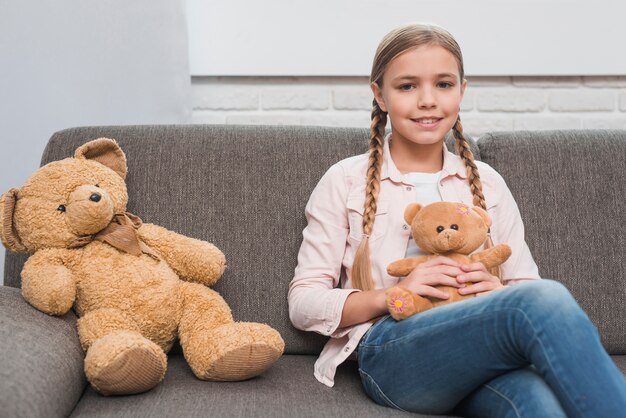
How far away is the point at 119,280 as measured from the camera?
4.38 ft

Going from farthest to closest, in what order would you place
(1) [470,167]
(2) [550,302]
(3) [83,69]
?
(3) [83,69] < (1) [470,167] < (2) [550,302]

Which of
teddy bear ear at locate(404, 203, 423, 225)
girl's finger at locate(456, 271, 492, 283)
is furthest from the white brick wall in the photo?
girl's finger at locate(456, 271, 492, 283)

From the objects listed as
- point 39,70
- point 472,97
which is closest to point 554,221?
point 472,97

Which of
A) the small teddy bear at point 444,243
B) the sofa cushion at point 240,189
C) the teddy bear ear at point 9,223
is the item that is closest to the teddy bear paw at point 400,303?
the small teddy bear at point 444,243

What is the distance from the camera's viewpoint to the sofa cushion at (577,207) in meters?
1.55

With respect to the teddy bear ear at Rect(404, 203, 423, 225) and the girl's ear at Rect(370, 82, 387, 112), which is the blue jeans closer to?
the teddy bear ear at Rect(404, 203, 423, 225)

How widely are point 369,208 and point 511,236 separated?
284 mm

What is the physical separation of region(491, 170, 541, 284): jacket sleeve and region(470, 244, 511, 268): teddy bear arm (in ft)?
0.50

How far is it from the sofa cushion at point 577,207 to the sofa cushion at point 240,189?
11cm

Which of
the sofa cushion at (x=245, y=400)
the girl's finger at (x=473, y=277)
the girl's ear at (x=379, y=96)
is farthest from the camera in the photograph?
the girl's ear at (x=379, y=96)

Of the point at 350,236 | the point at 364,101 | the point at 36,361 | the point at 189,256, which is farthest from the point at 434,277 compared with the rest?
the point at 364,101

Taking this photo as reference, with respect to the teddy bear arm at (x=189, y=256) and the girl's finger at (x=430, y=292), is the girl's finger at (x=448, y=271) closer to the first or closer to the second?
the girl's finger at (x=430, y=292)

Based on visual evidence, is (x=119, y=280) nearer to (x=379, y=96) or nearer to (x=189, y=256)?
(x=189, y=256)

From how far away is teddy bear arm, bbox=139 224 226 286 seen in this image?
4.66 ft
